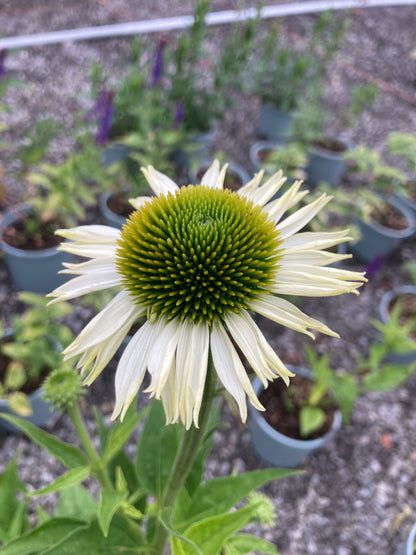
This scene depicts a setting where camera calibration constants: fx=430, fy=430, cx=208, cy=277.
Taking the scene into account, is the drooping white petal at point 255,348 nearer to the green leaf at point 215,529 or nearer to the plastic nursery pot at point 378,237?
the green leaf at point 215,529

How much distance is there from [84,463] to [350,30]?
17.6 feet

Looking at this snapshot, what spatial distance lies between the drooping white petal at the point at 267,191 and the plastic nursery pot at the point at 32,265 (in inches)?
49.7

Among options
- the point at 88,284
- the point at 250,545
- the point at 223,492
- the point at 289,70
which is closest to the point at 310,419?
the point at 250,545

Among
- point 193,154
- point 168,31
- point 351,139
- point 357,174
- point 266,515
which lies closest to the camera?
point 266,515

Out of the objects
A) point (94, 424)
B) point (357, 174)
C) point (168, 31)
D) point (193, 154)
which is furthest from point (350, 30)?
point (94, 424)

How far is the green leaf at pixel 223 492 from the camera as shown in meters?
0.81

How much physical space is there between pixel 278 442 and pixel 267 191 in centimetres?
107

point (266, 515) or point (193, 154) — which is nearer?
point (266, 515)

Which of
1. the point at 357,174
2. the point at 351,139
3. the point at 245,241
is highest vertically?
the point at 351,139

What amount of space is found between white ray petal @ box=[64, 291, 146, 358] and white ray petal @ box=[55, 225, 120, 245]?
107mm

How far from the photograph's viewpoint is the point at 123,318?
0.64 m

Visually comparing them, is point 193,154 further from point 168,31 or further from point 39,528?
point 39,528

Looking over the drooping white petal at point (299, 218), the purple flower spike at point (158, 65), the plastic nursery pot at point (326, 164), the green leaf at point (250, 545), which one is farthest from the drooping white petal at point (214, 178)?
the plastic nursery pot at point (326, 164)

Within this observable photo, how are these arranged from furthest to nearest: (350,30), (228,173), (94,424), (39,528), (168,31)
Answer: (350,30), (168,31), (228,173), (94,424), (39,528)
